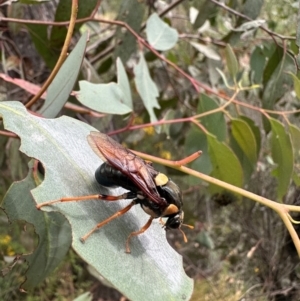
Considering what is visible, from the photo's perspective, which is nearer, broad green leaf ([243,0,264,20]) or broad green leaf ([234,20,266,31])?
broad green leaf ([234,20,266,31])

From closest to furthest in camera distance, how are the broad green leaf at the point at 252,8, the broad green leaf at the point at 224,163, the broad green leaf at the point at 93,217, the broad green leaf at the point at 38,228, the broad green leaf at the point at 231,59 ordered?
the broad green leaf at the point at 93,217 → the broad green leaf at the point at 38,228 → the broad green leaf at the point at 224,163 → the broad green leaf at the point at 231,59 → the broad green leaf at the point at 252,8

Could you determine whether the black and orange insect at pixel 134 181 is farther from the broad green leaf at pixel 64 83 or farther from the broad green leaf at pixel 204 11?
the broad green leaf at pixel 204 11

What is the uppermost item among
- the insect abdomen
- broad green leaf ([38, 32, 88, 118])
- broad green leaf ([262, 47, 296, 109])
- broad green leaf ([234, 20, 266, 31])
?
broad green leaf ([38, 32, 88, 118])

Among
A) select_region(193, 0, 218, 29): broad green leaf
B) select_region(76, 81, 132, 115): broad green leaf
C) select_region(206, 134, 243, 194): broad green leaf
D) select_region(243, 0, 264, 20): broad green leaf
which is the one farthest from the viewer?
select_region(193, 0, 218, 29): broad green leaf

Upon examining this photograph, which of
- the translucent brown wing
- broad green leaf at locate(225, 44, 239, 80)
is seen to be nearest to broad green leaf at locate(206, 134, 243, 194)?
broad green leaf at locate(225, 44, 239, 80)

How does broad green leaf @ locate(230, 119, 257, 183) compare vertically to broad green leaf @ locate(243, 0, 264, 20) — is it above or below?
below

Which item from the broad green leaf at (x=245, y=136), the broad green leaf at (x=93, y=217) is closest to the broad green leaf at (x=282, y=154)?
the broad green leaf at (x=245, y=136)

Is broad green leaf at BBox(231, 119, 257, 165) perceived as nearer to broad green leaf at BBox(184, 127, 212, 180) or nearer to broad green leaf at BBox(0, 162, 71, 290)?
broad green leaf at BBox(184, 127, 212, 180)

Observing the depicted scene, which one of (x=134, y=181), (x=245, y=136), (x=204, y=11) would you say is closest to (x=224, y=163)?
(x=245, y=136)
